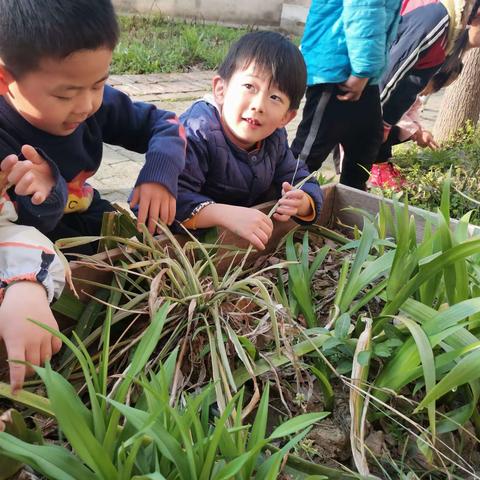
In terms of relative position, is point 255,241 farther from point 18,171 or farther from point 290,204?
point 18,171

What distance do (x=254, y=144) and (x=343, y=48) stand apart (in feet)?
3.36

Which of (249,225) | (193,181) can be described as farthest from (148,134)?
(249,225)

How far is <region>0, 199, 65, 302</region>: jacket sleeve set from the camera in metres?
1.04

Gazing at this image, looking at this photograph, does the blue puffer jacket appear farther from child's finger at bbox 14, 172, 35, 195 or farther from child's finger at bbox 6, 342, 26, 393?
child's finger at bbox 6, 342, 26, 393

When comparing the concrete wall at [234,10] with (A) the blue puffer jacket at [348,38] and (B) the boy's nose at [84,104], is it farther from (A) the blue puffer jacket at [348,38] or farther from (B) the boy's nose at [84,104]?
(B) the boy's nose at [84,104]

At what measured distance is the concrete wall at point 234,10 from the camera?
784cm

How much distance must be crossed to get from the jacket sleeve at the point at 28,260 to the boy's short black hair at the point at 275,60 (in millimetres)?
933

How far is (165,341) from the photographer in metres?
1.24

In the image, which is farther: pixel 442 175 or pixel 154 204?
pixel 442 175

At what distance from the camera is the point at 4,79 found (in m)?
1.18

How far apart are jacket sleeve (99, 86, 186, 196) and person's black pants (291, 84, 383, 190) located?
128 cm

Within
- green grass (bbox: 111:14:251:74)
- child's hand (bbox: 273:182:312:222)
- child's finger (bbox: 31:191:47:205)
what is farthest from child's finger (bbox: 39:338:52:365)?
green grass (bbox: 111:14:251:74)

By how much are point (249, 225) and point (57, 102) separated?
63 cm

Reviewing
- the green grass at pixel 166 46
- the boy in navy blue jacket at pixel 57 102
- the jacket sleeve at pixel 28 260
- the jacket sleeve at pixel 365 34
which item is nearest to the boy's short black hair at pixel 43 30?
the boy in navy blue jacket at pixel 57 102
